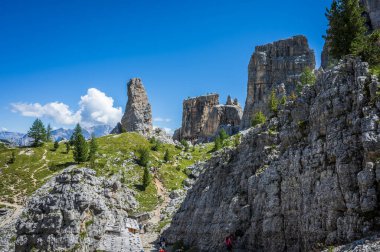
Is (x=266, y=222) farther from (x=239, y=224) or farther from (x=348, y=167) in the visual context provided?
(x=348, y=167)

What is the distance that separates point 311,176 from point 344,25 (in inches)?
1155

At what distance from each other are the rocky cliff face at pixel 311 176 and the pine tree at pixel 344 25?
47.7ft

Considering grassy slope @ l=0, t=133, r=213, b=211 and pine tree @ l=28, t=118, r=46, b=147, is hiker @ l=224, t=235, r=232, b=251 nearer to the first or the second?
grassy slope @ l=0, t=133, r=213, b=211

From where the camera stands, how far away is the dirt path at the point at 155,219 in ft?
232

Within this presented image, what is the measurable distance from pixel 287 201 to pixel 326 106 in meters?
11.5

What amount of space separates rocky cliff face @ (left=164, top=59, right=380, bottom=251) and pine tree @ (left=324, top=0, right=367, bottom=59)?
47.7ft

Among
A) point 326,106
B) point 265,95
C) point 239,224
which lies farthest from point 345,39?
point 265,95

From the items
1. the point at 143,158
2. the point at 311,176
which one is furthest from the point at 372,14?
the point at 143,158

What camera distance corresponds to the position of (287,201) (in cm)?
4078

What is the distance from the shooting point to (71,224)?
34.7m

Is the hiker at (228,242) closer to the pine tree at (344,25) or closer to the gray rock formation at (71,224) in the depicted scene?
the gray rock formation at (71,224)

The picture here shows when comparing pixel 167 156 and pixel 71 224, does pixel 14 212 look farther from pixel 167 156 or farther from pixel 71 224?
pixel 71 224

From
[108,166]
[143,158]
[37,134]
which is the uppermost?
[37,134]

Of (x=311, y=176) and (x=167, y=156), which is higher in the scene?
(x=167, y=156)
